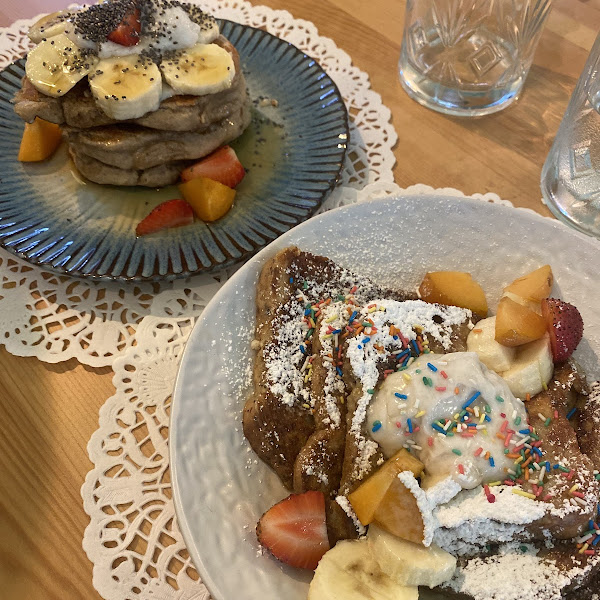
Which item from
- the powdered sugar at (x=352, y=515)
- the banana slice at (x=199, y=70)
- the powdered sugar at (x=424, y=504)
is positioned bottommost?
the powdered sugar at (x=352, y=515)

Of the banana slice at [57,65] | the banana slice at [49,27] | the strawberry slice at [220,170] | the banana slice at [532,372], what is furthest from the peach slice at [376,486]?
the banana slice at [49,27]

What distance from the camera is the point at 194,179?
1.72 m

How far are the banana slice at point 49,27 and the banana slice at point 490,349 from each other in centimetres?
147

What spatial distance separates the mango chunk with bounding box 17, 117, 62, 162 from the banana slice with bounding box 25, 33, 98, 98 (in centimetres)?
14

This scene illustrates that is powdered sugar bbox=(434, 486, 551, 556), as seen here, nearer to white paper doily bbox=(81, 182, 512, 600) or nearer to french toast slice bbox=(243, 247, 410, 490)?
french toast slice bbox=(243, 247, 410, 490)

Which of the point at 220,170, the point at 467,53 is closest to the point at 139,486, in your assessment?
the point at 220,170

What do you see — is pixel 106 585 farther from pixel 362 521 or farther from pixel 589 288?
pixel 589 288

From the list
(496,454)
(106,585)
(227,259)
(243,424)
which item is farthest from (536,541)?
(227,259)

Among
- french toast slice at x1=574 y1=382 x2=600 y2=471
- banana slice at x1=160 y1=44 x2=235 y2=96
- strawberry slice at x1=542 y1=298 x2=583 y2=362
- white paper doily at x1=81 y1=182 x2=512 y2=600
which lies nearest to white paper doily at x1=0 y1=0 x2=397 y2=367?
white paper doily at x1=81 y1=182 x2=512 y2=600

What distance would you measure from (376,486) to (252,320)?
1.53 ft

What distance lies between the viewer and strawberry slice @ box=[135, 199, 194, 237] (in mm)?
1610

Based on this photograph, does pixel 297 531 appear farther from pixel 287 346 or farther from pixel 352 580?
pixel 287 346

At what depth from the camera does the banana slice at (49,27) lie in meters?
1.76

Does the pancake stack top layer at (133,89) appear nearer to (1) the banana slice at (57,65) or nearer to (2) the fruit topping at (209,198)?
(1) the banana slice at (57,65)
